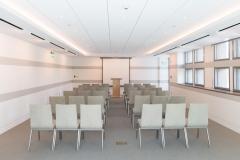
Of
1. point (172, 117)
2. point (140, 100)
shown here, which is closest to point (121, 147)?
point (172, 117)

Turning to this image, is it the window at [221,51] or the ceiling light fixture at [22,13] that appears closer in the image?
the ceiling light fixture at [22,13]

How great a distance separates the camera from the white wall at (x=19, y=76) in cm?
688

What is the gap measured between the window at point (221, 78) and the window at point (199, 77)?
167cm

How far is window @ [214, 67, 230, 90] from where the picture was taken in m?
8.55

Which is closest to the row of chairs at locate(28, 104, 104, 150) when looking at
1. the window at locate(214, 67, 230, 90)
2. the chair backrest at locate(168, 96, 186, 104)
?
the chair backrest at locate(168, 96, 186, 104)

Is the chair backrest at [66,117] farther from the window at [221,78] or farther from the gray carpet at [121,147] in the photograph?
the window at [221,78]

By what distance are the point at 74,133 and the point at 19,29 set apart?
10.2ft

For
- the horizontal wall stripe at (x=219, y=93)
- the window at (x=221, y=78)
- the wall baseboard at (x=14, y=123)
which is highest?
the window at (x=221, y=78)

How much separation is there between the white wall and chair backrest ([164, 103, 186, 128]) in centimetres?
454

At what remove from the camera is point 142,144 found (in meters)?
5.68

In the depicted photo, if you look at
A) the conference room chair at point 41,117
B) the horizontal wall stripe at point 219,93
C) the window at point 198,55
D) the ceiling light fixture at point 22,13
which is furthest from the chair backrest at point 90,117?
the window at point 198,55

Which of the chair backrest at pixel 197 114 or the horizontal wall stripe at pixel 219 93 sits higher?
the horizontal wall stripe at pixel 219 93

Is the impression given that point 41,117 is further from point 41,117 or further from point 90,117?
point 90,117

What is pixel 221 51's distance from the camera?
880 centimetres
